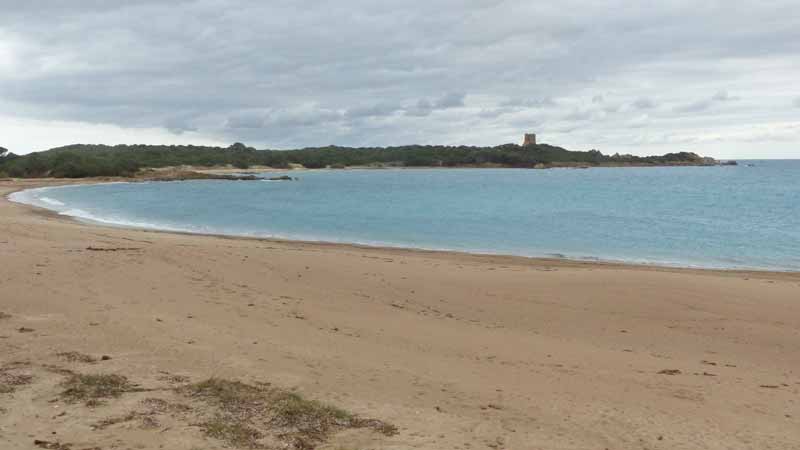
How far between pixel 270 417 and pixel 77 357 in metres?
2.95

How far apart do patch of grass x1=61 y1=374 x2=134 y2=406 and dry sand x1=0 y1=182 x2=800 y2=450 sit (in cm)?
12

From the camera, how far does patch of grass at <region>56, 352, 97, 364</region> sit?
22.8 ft

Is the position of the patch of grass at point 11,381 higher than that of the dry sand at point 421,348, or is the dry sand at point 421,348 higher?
the patch of grass at point 11,381

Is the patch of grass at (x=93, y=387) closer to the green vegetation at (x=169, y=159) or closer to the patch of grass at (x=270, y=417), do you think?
the patch of grass at (x=270, y=417)

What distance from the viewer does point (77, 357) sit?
708 cm

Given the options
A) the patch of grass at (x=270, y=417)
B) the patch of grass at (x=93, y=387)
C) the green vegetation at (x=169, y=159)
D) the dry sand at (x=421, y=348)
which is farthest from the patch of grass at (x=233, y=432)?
the green vegetation at (x=169, y=159)

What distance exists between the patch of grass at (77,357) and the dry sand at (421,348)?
15 cm

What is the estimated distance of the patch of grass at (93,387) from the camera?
5.73 meters

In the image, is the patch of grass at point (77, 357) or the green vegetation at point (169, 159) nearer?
the patch of grass at point (77, 357)

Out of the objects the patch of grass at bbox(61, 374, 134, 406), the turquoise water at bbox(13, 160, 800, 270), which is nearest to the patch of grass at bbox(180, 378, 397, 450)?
the patch of grass at bbox(61, 374, 134, 406)

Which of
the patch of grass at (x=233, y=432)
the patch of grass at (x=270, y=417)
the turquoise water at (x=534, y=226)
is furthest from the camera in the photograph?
the turquoise water at (x=534, y=226)

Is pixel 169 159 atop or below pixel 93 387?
atop

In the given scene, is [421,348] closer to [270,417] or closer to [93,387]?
[270,417]

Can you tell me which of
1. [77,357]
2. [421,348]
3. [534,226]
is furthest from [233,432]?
[534,226]
